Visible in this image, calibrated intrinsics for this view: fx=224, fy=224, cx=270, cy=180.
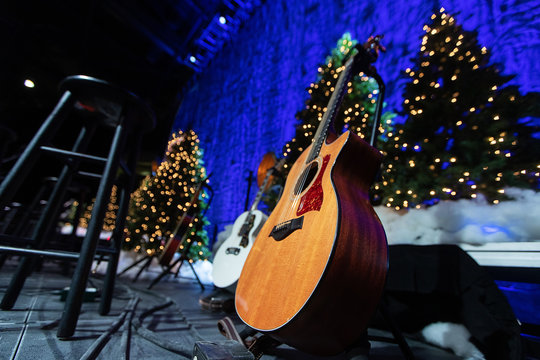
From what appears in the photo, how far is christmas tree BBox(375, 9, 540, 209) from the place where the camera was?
1496mm

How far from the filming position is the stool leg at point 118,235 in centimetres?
115

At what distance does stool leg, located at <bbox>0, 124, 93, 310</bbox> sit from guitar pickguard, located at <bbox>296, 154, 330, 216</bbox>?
1.19 m

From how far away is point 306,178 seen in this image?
3.15 ft

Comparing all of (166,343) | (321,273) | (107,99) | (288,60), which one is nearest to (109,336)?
(166,343)

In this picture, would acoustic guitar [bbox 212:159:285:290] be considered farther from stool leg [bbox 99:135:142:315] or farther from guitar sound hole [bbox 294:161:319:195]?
guitar sound hole [bbox 294:161:319:195]

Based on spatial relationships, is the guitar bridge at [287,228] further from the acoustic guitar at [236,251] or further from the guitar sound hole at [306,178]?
the acoustic guitar at [236,251]

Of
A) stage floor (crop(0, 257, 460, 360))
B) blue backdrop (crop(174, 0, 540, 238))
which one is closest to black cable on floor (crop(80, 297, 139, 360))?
stage floor (crop(0, 257, 460, 360))

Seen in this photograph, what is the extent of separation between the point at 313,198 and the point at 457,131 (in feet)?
5.92

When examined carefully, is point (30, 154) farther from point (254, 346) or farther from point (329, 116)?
point (329, 116)

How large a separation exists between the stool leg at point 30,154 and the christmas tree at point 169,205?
297cm

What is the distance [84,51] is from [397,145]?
16.7 feet

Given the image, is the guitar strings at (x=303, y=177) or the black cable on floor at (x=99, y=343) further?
the guitar strings at (x=303, y=177)

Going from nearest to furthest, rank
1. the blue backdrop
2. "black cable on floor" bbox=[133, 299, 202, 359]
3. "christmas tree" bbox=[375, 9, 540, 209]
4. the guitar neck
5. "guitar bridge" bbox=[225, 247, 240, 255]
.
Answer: "black cable on floor" bbox=[133, 299, 202, 359] → the guitar neck → "christmas tree" bbox=[375, 9, 540, 209] → "guitar bridge" bbox=[225, 247, 240, 255] → the blue backdrop

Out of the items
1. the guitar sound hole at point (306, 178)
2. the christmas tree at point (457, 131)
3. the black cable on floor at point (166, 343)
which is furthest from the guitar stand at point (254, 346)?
the christmas tree at point (457, 131)
